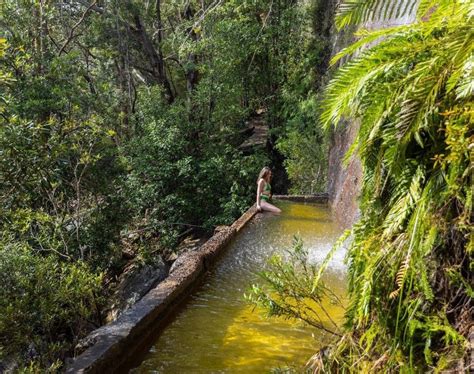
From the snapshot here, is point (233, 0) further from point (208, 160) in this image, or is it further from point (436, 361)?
Answer: point (436, 361)

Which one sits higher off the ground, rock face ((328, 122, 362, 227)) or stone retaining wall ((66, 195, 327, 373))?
rock face ((328, 122, 362, 227))

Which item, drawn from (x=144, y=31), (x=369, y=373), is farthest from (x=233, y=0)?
(x=369, y=373)

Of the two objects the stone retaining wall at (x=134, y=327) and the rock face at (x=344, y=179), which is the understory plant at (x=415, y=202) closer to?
the stone retaining wall at (x=134, y=327)

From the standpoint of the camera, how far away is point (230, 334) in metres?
4.00

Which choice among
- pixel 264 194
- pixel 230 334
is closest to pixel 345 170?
pixel 264 194

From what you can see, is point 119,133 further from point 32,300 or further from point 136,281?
point 32,300

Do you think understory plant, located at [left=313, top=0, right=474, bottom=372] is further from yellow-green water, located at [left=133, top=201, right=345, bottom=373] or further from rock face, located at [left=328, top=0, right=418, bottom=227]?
rock face, located at [left=328, top=0, right=418, bottom=227]

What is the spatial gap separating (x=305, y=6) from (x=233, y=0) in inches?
114

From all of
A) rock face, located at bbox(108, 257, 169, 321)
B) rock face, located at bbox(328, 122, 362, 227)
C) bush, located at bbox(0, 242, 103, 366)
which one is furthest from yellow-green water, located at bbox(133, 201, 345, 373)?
rock face, located at bbox(108, 257, 169, 321)

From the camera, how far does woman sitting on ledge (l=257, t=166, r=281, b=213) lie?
10.0 meters

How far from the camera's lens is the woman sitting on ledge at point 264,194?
32.9ft

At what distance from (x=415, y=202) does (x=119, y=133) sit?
15.2m

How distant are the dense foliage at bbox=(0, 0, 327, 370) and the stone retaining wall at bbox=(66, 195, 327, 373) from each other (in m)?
1.49

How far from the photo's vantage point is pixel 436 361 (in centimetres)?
205
